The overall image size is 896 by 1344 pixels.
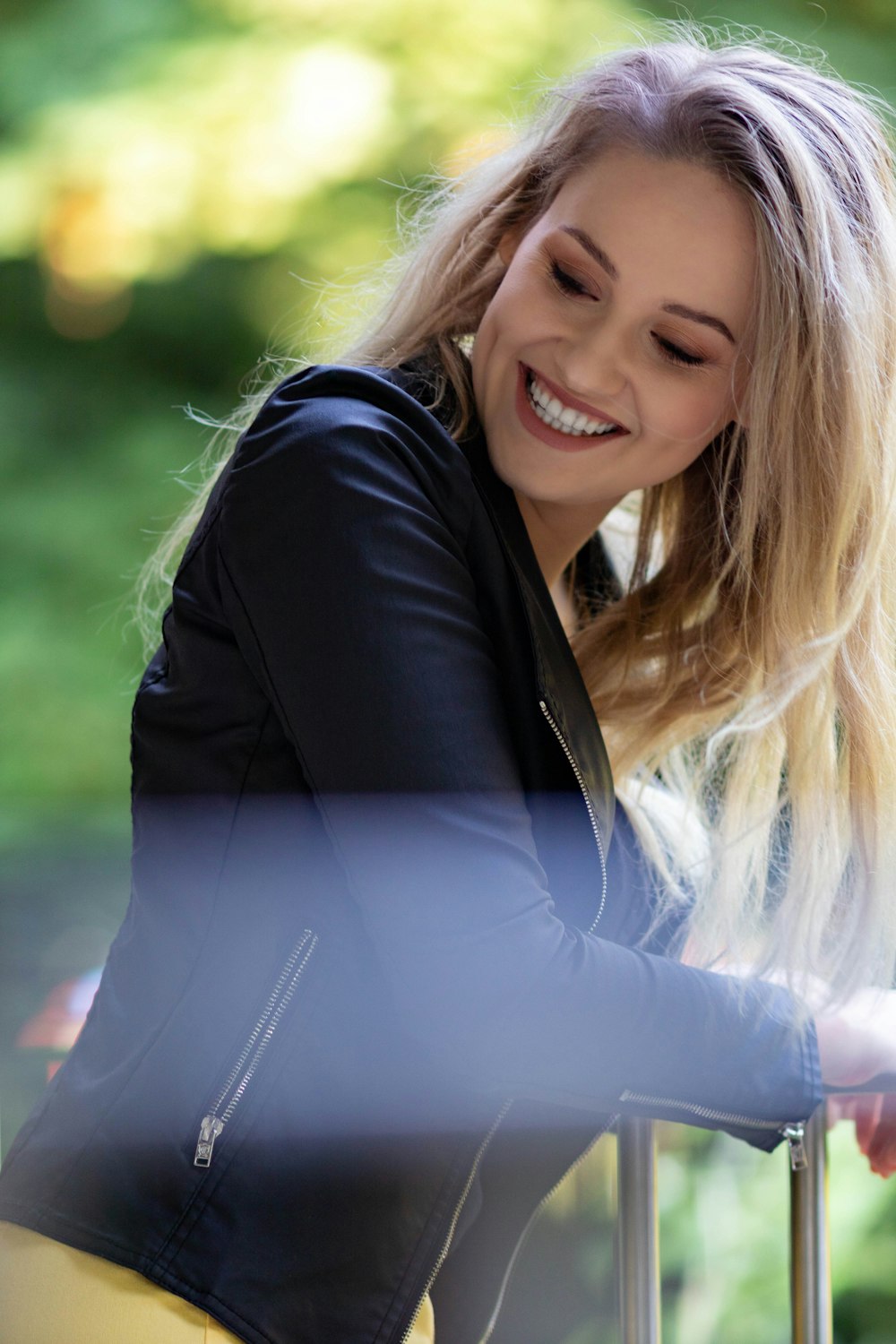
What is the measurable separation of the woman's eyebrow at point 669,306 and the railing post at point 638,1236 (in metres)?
0.59

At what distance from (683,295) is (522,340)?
125mm

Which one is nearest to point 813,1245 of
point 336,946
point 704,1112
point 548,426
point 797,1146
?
point 797,1146

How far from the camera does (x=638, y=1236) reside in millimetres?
992

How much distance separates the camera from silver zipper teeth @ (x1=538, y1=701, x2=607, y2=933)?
88 cm

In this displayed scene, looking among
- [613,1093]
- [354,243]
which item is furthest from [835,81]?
[354,243]

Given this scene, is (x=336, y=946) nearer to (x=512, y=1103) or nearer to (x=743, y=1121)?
(x=512, y=1103)

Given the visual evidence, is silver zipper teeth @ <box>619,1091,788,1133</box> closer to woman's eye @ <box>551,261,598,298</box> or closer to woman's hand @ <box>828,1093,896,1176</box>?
woman's hand @ <box>828,1093,896,1176</box>

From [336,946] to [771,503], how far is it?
20.4 inches

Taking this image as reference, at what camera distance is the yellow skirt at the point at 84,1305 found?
2.51 feet

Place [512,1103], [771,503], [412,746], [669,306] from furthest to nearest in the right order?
[771,503], [669,306], [512,1103], [412,746]

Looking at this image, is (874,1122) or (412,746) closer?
(412,746)

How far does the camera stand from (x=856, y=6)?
8.19 feet

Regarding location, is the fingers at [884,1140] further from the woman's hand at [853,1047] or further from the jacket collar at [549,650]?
the jacket collar at [549,650]

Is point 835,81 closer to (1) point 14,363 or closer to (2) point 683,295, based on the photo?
(2) point 683,295
